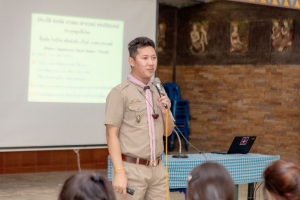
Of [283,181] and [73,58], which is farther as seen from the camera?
[73,58]

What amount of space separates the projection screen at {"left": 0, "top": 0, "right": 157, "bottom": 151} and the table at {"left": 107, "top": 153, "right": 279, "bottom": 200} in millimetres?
2688

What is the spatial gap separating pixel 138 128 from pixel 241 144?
6.30 ft

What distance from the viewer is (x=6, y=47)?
656 centimetres

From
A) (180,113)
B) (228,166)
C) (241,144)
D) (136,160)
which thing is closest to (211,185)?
(136,160)

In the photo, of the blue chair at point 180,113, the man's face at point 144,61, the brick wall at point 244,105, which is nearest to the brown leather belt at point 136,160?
the man's face at point 144,61

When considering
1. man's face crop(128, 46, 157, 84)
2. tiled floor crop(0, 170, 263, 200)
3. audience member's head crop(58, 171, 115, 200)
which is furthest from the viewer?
tiled floor crop(0, 170, 263, 200)

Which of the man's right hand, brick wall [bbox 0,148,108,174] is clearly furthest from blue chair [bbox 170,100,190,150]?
the man's right hand

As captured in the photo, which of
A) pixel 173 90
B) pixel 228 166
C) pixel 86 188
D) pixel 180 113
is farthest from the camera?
pixel 173 90

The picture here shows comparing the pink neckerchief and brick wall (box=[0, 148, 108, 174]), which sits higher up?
the pink neckerchief

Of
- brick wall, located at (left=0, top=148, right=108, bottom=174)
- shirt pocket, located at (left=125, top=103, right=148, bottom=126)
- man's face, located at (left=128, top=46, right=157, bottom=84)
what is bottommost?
brick wall, located at (left=0, top=148, right=108, bottom=174)

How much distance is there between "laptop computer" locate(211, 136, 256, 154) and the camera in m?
4.88

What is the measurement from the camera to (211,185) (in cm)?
187

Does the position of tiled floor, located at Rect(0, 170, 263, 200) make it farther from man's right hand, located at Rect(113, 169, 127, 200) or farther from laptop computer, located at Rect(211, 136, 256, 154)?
man's right hand, located at Rect(113, 169, 127, 200)

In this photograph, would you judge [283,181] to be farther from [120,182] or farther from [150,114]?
[150,114]
